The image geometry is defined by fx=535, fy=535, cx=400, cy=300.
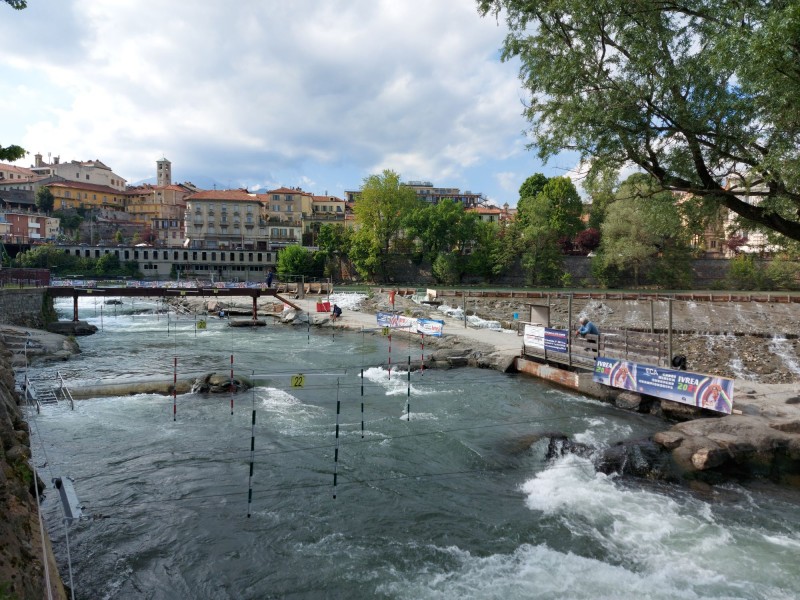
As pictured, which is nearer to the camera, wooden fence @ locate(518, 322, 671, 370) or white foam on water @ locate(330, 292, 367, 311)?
wooden fence @ locate(518, 322, 671, 370)

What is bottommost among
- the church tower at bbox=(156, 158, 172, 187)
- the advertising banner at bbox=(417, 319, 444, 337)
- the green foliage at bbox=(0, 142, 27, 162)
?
the advertising banner at bbox=(417, 319, 444, 337)

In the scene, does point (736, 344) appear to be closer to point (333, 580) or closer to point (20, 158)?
point (333, 580)

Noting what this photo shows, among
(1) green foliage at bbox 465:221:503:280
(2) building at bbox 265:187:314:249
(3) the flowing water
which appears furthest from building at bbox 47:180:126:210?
(3) the flowing water

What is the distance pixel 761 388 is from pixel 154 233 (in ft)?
368

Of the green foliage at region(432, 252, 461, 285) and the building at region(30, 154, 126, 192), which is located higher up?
the building at region(30, 154, 126, 192)

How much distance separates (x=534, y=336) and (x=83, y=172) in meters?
132

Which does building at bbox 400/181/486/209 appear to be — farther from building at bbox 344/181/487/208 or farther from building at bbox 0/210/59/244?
building at bbox 0/210/59/244

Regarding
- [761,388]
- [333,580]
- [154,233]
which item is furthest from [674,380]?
[154,233]

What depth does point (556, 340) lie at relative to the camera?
70.8 feet

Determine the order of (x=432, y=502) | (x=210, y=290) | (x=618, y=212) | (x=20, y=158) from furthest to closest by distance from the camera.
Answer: (x=618, y=212)
(x=210, y=290)
(x=432, y=502)
(x=20, y=158)

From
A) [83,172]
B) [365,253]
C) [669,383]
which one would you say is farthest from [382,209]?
[83,172]

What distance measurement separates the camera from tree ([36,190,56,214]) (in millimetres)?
104500

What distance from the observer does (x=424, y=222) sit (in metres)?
74.0

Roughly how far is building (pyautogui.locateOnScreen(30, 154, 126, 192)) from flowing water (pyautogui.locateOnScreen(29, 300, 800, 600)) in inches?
4977
